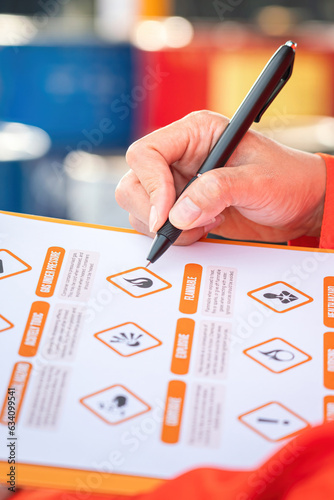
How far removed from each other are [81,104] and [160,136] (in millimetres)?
1395

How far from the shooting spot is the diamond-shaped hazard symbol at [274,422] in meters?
0.51

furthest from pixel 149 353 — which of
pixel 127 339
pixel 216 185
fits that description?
pixel 216 185

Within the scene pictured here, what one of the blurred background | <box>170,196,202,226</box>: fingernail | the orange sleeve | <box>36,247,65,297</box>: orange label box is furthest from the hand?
the blurred background

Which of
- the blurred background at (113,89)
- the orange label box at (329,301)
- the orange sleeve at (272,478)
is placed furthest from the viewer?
the blurred background at (113,89)

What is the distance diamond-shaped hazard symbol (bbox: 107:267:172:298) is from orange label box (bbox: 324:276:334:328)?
0.53 ft

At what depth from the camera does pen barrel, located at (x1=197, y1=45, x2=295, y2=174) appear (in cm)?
75

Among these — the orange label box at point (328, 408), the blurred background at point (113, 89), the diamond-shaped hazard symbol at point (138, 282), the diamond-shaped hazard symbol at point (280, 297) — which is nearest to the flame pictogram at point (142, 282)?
the diamond-shaped hazard symbol at point (138, 282)

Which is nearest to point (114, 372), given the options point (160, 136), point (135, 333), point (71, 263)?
point (135, 333)

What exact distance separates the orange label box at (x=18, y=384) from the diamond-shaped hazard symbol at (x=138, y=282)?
0.14 m

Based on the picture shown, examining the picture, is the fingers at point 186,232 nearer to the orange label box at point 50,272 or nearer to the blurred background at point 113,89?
the orange label box at point 50,272

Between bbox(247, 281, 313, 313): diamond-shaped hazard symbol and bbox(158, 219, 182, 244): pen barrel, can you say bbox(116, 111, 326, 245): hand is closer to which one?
bbox(158, 219, 182, 244): pen barrel

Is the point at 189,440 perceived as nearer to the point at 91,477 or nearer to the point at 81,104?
the point at 91,477

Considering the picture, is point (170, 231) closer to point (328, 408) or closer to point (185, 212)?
point (185, 212)

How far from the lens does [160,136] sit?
800 mm
